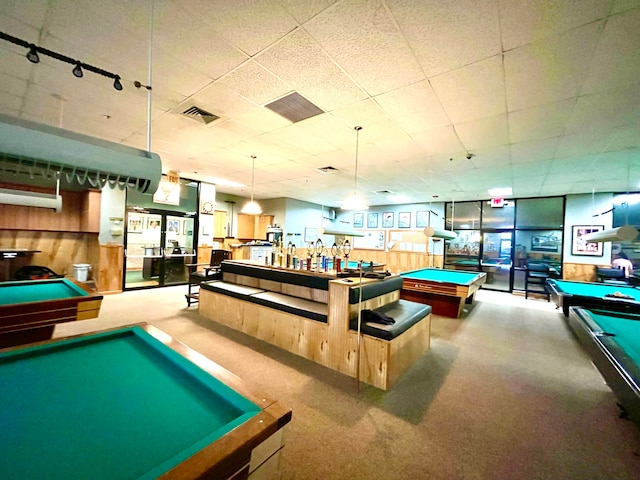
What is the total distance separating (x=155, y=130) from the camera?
3.95m

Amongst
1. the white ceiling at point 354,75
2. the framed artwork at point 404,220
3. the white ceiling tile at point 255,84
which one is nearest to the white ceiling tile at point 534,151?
the white ceiling at point 354,75

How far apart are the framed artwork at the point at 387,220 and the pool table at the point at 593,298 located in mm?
5684

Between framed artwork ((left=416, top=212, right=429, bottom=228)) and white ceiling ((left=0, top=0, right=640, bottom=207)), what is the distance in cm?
521

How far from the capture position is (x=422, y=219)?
10.1m

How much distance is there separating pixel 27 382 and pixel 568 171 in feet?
25.7

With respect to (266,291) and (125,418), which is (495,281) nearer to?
(266,291)

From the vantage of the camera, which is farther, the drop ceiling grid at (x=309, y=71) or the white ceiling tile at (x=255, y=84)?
the white ceiling tile at (x=255, y=84)

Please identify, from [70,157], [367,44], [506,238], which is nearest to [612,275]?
[506,238]

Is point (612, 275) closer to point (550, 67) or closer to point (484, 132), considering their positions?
point (484, 132)

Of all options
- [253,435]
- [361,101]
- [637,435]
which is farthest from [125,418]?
[637,435]

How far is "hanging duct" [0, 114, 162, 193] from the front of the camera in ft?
3.16

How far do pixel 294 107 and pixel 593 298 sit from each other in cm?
532

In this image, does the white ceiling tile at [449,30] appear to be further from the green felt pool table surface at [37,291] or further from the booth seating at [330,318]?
the green felt pool table surface at [37,291]

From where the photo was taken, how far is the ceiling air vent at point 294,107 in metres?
2.97
